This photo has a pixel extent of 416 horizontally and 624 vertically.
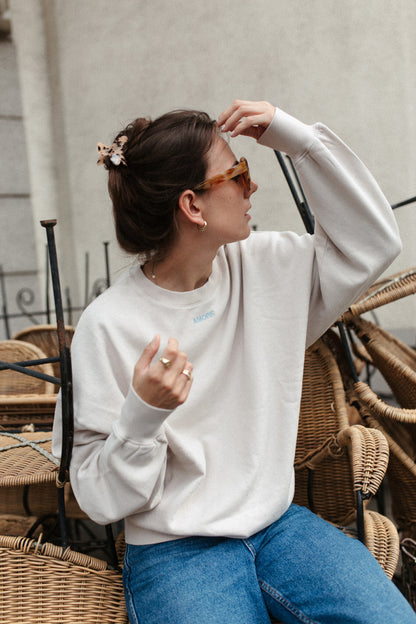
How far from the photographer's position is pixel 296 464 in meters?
1.95

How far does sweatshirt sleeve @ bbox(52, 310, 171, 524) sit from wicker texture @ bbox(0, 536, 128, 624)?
0.83ft

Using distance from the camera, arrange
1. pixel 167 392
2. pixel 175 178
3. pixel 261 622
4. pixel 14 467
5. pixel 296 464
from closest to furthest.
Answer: pixel 167 392, pixel 261 622, pixel 175 178, pixel 14 467, pixel 296 464

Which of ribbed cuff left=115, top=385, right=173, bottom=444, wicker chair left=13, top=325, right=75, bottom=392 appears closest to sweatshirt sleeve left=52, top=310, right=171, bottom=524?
ribbed cuff left=115, top=385, right=173, bottom=444

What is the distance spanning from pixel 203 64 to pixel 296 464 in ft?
9.62

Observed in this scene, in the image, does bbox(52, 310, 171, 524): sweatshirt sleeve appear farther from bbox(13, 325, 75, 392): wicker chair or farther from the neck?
bbox(13, 325, 75, 392): wicker chair

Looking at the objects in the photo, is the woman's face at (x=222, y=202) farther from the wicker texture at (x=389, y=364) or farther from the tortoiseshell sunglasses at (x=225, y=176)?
the wicker texture at (x=389, y=364)

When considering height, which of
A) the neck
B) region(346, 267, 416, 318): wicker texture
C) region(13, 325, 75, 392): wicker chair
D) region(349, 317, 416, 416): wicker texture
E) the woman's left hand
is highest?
the woman's left hand

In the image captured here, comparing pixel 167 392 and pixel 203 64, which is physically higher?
pixel 203 64

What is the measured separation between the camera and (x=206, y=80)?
12.8 ft

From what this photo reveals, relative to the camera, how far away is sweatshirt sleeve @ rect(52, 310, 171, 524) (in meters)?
1.23

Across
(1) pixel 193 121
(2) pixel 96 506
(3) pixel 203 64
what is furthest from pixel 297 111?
(2) pixel 96 506

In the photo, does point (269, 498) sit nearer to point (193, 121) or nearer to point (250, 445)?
point (250, 445)

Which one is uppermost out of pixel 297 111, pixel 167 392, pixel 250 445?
pixel 297 111

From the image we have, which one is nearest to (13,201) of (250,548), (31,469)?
(31,469)
